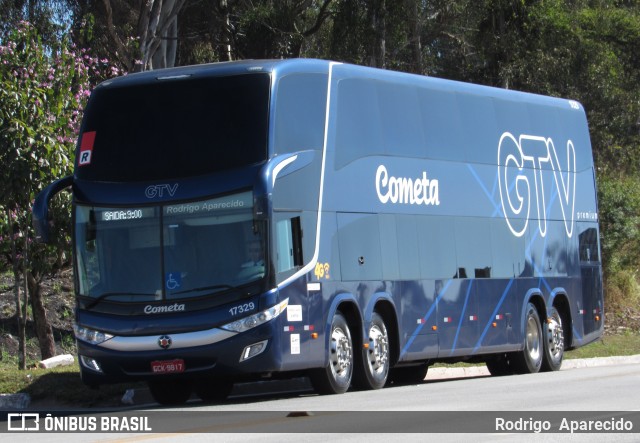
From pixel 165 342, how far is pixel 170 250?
109cm

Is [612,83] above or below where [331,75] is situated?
above

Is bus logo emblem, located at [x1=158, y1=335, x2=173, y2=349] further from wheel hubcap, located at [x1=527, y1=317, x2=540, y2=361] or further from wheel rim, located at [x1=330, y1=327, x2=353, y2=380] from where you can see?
wheel hubcap, located at [x1=527, y1=317, x2=540, y2=361]

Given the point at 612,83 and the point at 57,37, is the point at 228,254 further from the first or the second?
the point at 612,83

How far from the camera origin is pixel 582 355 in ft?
90.8

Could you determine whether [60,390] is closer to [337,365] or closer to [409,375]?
[337,365]

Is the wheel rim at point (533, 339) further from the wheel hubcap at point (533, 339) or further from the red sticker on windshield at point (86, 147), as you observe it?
the red sticker on windshield at point (86, 147)

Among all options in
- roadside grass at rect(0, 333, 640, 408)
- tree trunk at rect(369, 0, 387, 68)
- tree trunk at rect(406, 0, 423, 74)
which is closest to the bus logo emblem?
roadside grass at rect(0, 333, 640, 408)

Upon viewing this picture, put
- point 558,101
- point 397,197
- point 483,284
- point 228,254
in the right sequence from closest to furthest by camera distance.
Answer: point 228,254
point 397,197
point 483,284
point 558,101

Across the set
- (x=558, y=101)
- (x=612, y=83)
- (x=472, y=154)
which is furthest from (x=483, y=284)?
(x=612, y=83)

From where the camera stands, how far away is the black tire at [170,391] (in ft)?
54.3

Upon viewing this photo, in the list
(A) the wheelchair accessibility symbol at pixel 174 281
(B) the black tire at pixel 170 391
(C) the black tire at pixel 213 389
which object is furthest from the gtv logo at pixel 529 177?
(A) the wheelchair accessibility symbol at pixel 174 281

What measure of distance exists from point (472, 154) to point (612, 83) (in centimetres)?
2004

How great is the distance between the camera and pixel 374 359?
56.1 feet

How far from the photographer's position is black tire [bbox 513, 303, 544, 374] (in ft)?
70.7
